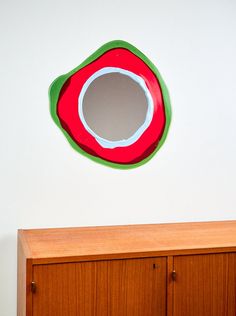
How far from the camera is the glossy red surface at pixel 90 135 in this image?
2.39 m

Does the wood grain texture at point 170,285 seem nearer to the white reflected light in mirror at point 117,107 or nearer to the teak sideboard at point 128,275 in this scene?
the teak sideboard at point 128,275

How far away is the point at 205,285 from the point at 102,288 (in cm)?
47

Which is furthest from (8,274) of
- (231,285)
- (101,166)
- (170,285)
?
(231,285)

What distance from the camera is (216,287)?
2088 millimetres

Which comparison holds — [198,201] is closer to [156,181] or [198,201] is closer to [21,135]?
[156,181]

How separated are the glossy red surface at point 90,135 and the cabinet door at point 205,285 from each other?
2.24ft

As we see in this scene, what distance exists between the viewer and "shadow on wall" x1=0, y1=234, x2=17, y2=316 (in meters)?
2.34

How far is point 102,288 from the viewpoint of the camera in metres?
1.96

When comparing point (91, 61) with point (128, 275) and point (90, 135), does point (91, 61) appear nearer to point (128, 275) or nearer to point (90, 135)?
point (90, 135)

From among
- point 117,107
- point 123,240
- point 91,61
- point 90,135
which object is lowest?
point 123,240

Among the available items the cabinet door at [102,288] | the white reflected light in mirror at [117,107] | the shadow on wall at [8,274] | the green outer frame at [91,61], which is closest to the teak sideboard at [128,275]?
the cabinet door at [102,288]

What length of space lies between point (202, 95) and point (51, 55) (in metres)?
0.85

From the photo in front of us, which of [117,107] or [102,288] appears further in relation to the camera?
[117,107]

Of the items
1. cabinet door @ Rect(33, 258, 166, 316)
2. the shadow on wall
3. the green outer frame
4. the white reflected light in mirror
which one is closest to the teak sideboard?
cabinet door @ Rect(33, 258, 166, 316)
